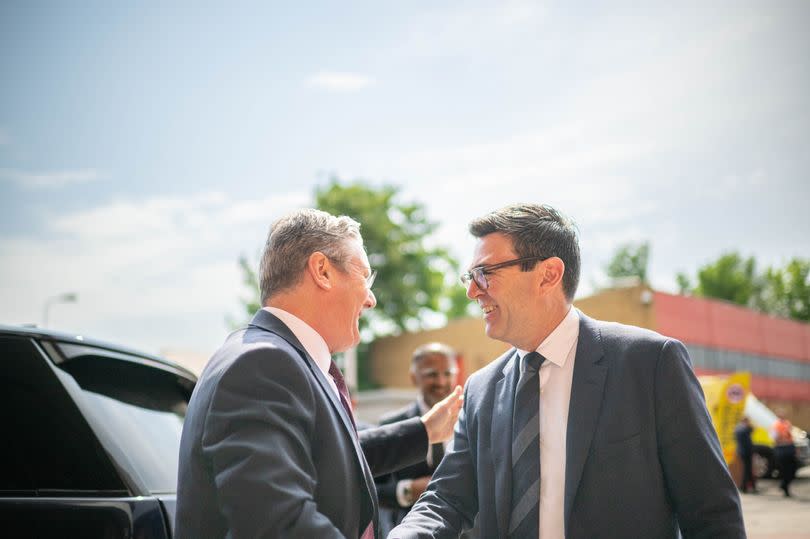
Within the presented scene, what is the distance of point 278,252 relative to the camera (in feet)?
7.50

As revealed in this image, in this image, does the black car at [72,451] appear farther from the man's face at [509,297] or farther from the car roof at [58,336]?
the man's face at [509,297]

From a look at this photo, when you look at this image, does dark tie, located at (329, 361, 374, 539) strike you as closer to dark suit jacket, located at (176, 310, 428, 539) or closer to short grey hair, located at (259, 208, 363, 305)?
dark suit jacket, located at (176, 310, 428, 539)

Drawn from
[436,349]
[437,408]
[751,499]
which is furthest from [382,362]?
[437,408]

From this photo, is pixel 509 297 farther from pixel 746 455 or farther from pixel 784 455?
pixel 746 455

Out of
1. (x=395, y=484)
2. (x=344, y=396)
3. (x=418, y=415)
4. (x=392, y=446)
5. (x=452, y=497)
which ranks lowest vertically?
(x=395, y=484)

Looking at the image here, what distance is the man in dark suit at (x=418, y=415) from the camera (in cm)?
504

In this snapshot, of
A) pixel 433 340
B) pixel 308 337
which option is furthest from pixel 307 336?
pixel 433 340

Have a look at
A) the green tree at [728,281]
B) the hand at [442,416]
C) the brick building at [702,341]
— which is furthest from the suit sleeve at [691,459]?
the green tree at [728,281]

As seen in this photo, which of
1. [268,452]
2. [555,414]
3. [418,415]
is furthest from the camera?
[418,415]

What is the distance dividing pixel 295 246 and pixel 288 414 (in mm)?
591

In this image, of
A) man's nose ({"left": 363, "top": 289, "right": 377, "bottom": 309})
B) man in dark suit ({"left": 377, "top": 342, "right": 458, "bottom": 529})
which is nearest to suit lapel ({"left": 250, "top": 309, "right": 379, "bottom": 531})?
man's nose ({"left": 363, "top": 289, "right": 377, "bottom": 309})

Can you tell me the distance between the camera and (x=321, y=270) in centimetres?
229

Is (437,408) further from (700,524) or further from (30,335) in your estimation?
(30,335)

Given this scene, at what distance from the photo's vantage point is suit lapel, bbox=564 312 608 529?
2371 millimetres
